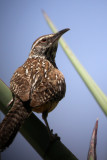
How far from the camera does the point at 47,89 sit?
1.44 m

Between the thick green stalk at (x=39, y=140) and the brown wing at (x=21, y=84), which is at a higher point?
the brown wing at (x=21, y=84)

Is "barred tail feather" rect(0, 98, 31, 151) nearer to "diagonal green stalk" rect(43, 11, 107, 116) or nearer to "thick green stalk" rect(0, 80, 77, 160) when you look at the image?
"thick green stalk" rect(0, 80, 77, 160)

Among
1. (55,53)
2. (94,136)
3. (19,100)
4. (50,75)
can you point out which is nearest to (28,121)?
(19,100)

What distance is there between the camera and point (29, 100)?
125 centimetres

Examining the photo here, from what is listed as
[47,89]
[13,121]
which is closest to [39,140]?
[13,121]

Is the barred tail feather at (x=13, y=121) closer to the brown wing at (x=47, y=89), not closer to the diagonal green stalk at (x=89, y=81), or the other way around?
the brown wing at (x=47, y=89)

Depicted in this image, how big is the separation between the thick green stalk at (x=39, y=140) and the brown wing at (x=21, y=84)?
217 mm

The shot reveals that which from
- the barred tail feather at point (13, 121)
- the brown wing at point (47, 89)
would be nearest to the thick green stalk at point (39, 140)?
the barred tail feather at point (13, 121)

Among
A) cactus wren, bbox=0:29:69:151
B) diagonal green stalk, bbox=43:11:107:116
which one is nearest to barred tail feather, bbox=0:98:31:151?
cactus wren, bbox=0:29:69:151

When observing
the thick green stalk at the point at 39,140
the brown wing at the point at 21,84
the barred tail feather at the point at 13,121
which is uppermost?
the brown wing at the point at 21,84

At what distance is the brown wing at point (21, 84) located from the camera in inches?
49.8

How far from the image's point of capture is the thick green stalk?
3.03 ft

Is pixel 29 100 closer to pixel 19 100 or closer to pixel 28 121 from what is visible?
pixel 19 100

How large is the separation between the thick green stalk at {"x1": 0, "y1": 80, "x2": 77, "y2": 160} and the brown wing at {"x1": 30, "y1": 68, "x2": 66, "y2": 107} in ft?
0.70
